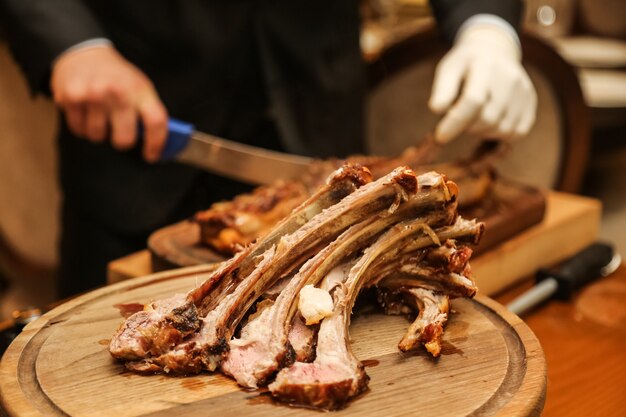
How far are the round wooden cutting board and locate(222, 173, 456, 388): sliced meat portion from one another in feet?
0.10

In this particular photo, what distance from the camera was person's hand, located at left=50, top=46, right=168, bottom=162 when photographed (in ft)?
6.43

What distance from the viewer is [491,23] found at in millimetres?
2361

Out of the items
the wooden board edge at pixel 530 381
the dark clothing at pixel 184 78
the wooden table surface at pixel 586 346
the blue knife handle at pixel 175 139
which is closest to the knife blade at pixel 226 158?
the blue knife handle at pixel 175 139

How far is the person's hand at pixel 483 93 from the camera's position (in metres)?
2.04

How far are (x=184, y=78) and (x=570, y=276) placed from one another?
124 centimetres

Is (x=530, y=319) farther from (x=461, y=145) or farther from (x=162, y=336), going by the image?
(x=461, y=145)

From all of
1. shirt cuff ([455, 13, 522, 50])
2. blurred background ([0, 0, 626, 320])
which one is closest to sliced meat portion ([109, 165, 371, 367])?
shirt cuff ([455, 13, 522, 50])

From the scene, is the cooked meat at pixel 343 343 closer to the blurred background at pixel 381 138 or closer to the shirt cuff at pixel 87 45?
the shirt cuff at pixel 87 45

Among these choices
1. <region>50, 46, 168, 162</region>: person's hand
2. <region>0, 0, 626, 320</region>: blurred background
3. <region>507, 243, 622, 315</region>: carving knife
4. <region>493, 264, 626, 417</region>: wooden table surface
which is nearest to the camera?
<region>493, 264, 626, 417</region>: wooden table surface

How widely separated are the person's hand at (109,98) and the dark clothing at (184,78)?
0.09m

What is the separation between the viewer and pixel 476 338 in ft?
3.58

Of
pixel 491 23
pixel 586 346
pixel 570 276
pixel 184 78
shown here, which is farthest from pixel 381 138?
pixel 586 346

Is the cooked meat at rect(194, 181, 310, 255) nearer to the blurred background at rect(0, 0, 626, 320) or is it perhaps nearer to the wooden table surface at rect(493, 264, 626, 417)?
the wooden table surface at rect(493, 264, 626, 417)

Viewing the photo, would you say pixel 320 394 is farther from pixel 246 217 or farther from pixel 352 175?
pixel 246 217
